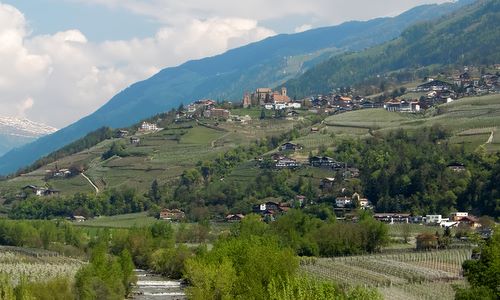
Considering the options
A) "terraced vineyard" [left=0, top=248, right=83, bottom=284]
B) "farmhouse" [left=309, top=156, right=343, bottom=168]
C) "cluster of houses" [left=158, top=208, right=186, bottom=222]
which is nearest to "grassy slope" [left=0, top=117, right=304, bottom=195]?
"cluster of houses" [left=158, top=208, right=186, bottom=222]

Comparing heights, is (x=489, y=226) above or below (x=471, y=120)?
below

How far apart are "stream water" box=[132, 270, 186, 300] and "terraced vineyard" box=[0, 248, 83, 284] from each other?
22.0ft

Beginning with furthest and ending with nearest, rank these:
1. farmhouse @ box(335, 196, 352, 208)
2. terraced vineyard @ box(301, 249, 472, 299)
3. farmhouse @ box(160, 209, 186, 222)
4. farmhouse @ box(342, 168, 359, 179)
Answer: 1. farmhouse @ box(160, 209, 186, 222)
2. farmhouse @ box(342, 168, 359, 179)
3. farmhouse @ box(335, 196, 352, 208)
4. terraced vineyard @ box(301, 249, 472, 299)

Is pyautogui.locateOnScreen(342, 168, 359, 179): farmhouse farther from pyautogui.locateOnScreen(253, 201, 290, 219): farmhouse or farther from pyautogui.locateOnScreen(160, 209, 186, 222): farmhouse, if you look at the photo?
pyautogui.locateOnScreen(160, 209, 186, 222): farmhouse

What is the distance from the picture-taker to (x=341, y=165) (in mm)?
155125

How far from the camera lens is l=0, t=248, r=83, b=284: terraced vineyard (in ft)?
291

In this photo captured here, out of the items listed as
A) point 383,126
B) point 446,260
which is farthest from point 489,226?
point 383,126

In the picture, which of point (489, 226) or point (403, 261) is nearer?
point (403, 261)

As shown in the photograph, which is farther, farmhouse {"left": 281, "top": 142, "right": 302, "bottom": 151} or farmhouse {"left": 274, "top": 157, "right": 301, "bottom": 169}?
farmhouse {"left": 281, "top": 142, "right": 302, "bottom": 151}

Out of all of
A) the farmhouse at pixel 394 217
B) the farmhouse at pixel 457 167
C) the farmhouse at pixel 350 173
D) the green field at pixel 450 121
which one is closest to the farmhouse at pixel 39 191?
the green field at pixel 450 121

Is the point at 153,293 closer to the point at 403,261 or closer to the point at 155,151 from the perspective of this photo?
the point at 403,261

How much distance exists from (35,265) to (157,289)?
19369 mm

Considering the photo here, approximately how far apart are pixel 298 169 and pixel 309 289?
4638 inches

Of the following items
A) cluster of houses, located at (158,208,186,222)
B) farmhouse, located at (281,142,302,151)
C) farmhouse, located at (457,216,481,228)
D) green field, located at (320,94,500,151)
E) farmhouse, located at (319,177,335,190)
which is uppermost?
green field, located at (320,94,500,151)
